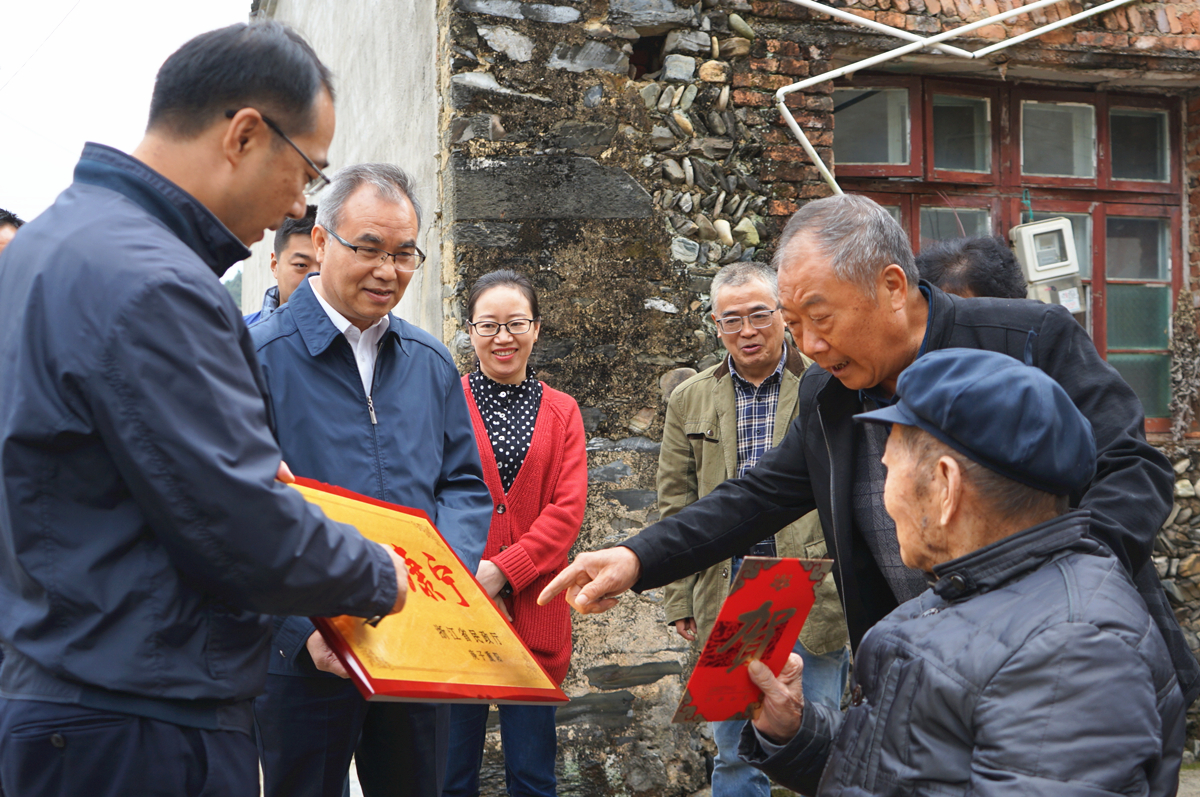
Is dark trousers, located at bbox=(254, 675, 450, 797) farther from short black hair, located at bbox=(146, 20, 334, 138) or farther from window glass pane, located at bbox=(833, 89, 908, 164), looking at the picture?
window glass pane, located at bbox=(833, 89, 908, 164)

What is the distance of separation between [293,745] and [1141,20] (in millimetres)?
5009

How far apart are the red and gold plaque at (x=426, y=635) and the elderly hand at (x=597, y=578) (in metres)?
0.21

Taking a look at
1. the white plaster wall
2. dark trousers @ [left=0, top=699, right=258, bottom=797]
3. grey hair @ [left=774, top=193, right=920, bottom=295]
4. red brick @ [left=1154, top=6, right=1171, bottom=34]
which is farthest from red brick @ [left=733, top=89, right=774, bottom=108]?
dark trousers @ [left=0, top=699, right=258, bottom=797]

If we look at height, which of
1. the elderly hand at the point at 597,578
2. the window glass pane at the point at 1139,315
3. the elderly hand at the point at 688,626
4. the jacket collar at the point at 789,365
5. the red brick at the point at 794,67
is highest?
the red brick at the point at 794,67

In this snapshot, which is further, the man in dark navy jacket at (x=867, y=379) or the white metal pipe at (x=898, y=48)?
the white metal pipe at (x=898, y=48)

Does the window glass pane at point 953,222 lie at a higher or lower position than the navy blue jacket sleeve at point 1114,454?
higher

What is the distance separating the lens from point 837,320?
217 centimetres

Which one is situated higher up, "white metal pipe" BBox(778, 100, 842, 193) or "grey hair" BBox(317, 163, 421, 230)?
"white metal pipe" BBox(778, 100, 842, 193)

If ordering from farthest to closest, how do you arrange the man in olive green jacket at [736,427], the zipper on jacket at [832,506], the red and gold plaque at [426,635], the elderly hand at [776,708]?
1. the man in olive green jacket at [736,427]
2. the zipper on jacket at [832,506]
3. the elderly hand at [776,708]
4. the red and gold plaque at [426,635]

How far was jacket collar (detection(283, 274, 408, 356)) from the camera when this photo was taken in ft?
7.83

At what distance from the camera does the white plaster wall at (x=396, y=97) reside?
14.4ft

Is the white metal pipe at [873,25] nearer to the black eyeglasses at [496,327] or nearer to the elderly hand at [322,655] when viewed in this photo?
the black eyeglasses at [496,327]

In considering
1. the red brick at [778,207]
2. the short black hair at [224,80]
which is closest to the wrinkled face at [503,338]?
the red brick at [778,207]

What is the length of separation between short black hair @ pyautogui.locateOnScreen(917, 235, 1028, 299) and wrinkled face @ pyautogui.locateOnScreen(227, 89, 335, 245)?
2315 mm
